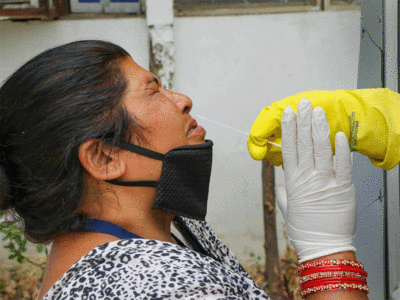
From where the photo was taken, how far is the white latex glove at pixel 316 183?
1439 millimetres

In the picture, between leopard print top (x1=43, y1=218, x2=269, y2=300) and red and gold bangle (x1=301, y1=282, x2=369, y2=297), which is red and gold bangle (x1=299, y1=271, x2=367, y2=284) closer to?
red and gold bangle (x1=301, y1=282, x2=369, y2=297)

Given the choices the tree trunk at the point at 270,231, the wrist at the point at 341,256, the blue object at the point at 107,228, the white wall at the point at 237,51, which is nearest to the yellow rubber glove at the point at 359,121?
the wrist at the point at 341,256

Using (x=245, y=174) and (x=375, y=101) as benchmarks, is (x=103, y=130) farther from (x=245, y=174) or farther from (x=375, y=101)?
(x=245, y=174)

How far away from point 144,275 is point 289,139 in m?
0.74

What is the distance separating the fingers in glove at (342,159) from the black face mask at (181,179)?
49cm

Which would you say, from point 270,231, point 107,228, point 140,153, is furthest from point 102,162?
point 270,231

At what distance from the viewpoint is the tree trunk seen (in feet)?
11.5

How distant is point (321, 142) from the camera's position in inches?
57.2

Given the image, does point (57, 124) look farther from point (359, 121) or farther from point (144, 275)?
point (359, 121)

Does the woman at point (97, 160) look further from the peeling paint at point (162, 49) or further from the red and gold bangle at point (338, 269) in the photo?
the peeling paint at point (162, 49)

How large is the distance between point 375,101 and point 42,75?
48.8 inches

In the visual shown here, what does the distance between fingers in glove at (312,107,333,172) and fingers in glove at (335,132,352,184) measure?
0.03 meters

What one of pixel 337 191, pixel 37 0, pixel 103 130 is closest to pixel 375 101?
pixel 337 191

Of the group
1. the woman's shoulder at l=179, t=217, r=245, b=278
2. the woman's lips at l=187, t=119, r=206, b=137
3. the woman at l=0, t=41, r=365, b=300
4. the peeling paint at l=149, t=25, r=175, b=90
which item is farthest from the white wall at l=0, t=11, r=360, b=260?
the woman at l=0, t=41, r=365, b=300
